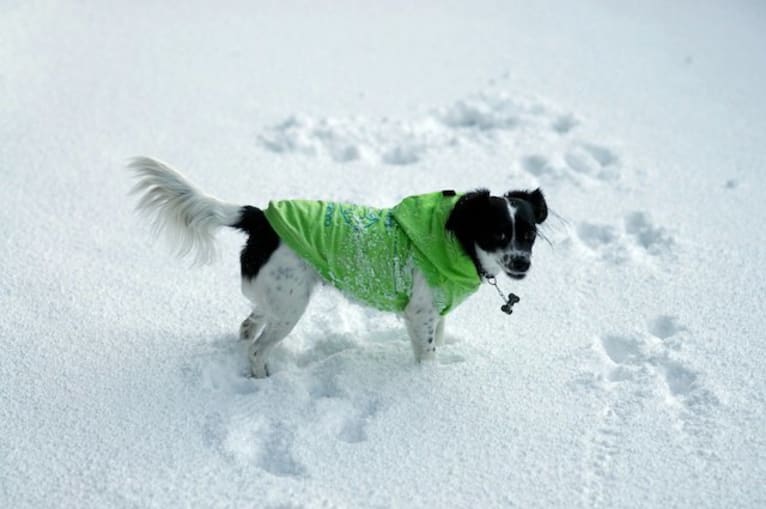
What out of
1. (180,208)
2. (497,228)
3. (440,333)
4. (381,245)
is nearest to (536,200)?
(497,228)

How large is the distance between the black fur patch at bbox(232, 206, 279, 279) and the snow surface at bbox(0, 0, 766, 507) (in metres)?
0.55

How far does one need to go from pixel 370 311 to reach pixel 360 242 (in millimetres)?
757

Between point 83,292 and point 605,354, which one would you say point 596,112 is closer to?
point 605,354

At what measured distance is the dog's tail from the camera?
10.0 ft

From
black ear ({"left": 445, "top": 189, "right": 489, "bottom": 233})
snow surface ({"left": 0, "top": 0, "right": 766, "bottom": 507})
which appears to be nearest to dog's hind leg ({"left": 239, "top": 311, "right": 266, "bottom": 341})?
snow surface ({"left": 0, "top": 0, "right": 766, "bottom": 507})

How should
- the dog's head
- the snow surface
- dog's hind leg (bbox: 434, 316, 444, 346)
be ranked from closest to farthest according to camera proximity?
the snow surface, the dog's head, dog's hind leg (bbox: 434, 316, 444, 346)

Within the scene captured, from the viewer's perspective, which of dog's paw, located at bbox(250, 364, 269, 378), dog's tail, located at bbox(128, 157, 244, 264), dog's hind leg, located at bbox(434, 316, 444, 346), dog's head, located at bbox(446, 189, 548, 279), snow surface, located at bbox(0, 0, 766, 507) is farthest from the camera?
dog's hind leg, located at bbox(434, 316, 444, 346)

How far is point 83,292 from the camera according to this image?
3658 millimetres

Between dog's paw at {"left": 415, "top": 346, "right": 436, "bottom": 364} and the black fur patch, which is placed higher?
the black fur patch

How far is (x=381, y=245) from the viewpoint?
10.0 feet

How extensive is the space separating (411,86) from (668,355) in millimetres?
3124

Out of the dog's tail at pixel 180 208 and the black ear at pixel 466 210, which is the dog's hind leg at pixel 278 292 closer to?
the dog's tail at pixel 180 208

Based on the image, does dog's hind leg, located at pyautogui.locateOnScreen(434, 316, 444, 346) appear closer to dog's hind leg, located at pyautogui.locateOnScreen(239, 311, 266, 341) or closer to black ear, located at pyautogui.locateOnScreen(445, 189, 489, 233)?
black ear, located at pyautogui.locateOnScreen(445, 189, 489, 233)

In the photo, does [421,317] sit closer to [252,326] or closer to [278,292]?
[278,292]
